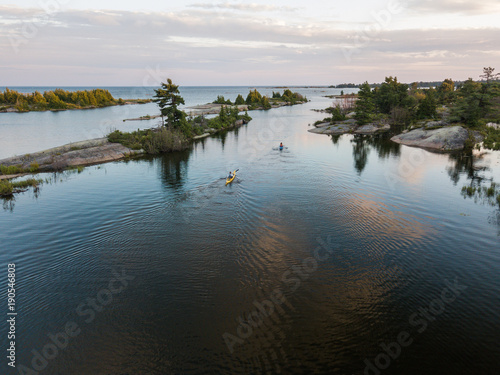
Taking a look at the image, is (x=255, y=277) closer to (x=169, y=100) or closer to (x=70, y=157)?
(x=70, y=157)

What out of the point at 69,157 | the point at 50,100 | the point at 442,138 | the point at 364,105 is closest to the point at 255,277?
the point at 69,157

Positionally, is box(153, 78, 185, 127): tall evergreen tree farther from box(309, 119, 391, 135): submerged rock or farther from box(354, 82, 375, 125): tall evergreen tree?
box(354, 82, 375, 125): tall evergreen tree

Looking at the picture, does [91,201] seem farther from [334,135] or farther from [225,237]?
[334,135]

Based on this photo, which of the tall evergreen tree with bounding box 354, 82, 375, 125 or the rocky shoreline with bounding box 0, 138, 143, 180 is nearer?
the rocky shoreline with bounding box 0, 138, 143, 180

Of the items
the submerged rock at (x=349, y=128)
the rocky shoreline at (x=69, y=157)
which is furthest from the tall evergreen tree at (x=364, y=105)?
the rocky shoreline at (x=69, y=157)

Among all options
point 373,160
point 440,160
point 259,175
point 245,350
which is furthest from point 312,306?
point 440,160

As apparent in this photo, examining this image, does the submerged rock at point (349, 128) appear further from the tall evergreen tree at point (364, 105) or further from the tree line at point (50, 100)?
the tree line at point (50, 100)

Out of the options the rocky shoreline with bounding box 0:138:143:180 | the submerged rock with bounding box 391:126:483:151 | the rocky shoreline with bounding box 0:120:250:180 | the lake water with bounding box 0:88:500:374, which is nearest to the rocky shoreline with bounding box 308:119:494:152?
the submerged rock with bounding box 391:126:483:151
